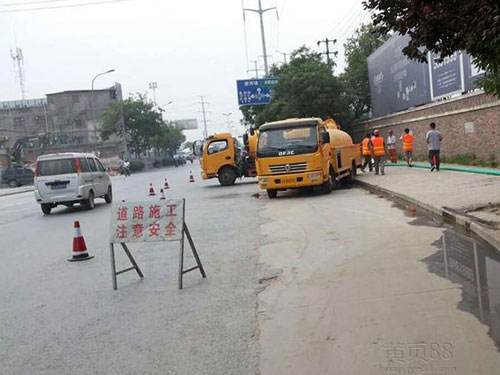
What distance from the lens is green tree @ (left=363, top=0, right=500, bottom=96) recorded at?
5.26 meters

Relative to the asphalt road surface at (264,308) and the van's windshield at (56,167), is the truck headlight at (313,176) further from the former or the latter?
the van's windshield at (56,167)

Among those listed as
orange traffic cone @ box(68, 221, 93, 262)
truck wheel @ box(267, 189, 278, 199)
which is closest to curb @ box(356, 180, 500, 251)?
truck wheel @ box(267, 189, 278, 199)

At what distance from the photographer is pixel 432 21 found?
6.06 meters

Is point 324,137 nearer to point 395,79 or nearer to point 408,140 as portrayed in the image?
point 408,140

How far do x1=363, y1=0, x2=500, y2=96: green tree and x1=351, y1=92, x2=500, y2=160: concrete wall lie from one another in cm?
1079

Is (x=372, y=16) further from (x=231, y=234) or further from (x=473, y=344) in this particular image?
(x=231, y=234)

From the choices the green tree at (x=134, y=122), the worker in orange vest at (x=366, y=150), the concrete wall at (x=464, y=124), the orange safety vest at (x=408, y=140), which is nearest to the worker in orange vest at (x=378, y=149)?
the worker in orange vest at (x=366, y=150)

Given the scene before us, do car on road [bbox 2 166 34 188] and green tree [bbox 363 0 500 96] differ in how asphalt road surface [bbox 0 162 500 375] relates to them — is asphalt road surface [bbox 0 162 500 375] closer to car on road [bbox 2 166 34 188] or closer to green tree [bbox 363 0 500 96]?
green tree [bbox 363 0 500 96]

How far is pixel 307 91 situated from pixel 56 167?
21.8 metres

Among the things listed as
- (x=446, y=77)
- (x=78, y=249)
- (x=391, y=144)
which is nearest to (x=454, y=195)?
(x=78, y=249)

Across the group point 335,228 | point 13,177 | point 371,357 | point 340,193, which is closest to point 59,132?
point 13,177

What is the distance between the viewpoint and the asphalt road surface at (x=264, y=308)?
442cm

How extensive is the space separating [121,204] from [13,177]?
4589cm

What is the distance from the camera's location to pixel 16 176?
48812 mm
